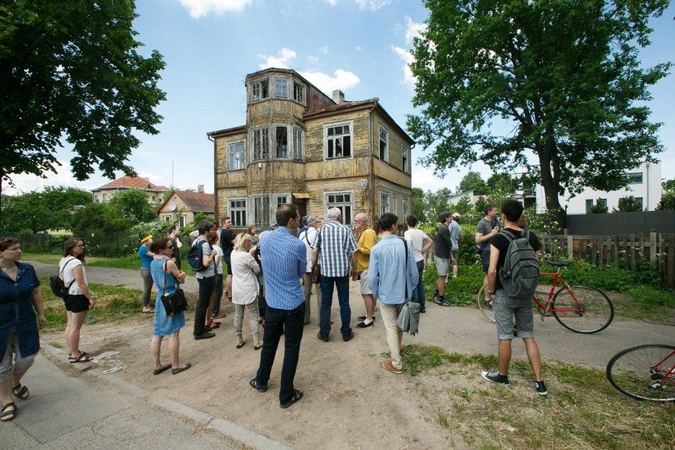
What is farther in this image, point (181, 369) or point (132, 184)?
point (132, 184)

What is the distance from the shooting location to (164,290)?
4.02 meters

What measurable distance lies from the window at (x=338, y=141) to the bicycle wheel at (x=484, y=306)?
11284 millimetres

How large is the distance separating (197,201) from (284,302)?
4867 cm

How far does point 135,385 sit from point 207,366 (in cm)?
86

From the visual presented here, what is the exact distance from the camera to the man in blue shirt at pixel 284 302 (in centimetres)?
323

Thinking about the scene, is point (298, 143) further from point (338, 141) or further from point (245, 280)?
point (245, 280)

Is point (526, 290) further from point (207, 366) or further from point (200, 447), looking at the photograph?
point (207, 366)

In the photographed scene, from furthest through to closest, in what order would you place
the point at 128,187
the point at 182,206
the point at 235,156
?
the point at 128,187 → the point at 182,206 → the point at 235,156

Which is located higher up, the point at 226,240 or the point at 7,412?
the point at 226,240

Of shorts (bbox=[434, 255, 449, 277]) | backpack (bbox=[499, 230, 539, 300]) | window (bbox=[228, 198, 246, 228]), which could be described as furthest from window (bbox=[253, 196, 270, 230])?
backpack (bbox=[499, 230, 539, 300])

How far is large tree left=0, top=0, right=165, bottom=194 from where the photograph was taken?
428 inches

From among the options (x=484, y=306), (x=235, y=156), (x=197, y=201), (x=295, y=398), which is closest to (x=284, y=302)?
(x=295, y=398)

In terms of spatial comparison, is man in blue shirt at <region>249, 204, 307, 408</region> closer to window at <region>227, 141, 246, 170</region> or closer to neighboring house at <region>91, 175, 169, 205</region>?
window at <region>227, 141, 246, 170</region>

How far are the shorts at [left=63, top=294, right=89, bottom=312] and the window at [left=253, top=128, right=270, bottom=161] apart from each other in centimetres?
1340
